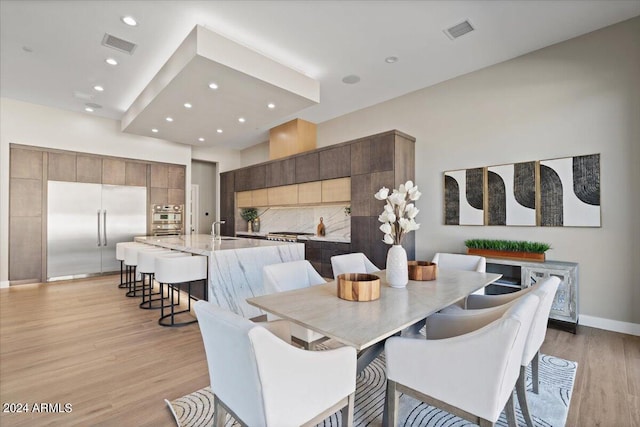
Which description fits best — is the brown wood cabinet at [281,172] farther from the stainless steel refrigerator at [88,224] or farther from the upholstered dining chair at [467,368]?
the upholstered dining chair at [467,368]

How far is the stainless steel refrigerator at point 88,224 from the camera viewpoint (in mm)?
5480

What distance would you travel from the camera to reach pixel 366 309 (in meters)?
1.52

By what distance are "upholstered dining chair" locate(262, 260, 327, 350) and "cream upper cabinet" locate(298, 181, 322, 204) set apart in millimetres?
3001

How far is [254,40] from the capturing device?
3.30 meters

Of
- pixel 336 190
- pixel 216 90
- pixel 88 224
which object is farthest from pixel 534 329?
pixel 88 224

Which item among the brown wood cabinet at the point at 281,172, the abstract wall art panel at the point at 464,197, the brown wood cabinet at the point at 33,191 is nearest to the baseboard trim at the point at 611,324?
the abstract wall art panel at the point at 464,197

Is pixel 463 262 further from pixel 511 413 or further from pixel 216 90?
pixel 216 90

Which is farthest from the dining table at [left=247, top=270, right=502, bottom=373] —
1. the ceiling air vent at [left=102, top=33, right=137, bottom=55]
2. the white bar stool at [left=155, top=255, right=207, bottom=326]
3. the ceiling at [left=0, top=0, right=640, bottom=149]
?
the ceiling air vent at [left=102, top=33, right=137, bottom=55]

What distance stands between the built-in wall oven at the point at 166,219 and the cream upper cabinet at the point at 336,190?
148 inches

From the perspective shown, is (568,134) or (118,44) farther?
(118,44)

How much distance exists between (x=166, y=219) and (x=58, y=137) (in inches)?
94.4

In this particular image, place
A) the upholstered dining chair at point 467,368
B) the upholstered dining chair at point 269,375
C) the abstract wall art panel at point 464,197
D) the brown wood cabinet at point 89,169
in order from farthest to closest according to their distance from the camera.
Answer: the brown wood cabinet at point 89,169 < the abstract wall art panel at point 464,197 < the upholstered dining chair at point 467,368 < the upholstered dining chair at point 269,375

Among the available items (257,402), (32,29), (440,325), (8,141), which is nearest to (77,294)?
(8,141)

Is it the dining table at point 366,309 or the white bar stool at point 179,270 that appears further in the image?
the white bar stool at point 179,270
